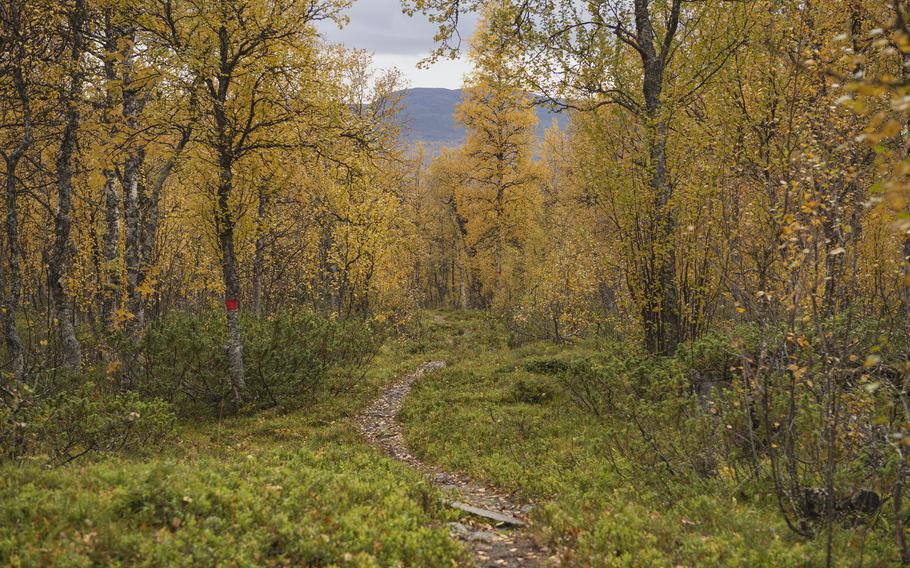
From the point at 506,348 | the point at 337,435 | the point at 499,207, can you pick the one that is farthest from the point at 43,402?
the point at 499,207

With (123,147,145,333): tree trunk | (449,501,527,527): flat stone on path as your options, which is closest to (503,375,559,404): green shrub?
(449,501,527,527): flat stone on path

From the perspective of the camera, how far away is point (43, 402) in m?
7.29

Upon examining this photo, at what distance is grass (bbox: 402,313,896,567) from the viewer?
5.45m

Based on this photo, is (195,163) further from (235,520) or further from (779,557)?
(779,557)

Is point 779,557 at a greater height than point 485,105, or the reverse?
point 485,105

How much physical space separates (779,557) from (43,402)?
8915mm

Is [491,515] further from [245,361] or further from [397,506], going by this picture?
[245,361]

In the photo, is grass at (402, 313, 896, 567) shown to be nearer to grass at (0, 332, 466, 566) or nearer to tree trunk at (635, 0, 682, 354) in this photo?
grass at (0, 332, 466, 566)

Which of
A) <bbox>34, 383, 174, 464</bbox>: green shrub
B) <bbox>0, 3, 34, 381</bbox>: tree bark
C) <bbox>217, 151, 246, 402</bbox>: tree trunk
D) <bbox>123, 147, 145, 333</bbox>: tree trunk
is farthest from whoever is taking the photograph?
<bbox>123, 147, 145, 333</bbox>: tree trunk

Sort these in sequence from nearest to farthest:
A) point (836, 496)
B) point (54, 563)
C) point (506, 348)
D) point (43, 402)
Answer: point (54, 563) → point (836, 496) → point (43, 402) → point (506, 348)

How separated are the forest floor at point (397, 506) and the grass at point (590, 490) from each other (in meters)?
0.02

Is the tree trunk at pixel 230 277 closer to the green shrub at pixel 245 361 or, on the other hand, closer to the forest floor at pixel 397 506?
the green shrub at pixel 245 361

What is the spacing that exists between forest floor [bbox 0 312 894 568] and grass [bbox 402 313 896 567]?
25mm

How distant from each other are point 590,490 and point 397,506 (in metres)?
2.94
